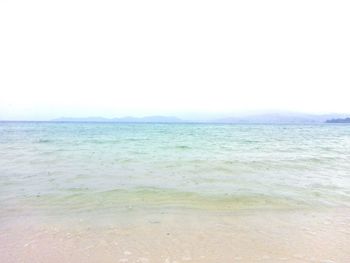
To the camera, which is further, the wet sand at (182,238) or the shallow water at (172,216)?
the shallow water at (172,216)

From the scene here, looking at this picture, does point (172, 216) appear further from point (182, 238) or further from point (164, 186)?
point (164, 186)

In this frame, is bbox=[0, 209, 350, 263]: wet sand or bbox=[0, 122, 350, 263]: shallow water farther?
bbox=[0, 122, 350, 263]: shallow water

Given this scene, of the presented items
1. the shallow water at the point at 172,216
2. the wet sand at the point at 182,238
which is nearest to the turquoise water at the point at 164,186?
the shallow water at the point at 172,216

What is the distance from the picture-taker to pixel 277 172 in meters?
11.8

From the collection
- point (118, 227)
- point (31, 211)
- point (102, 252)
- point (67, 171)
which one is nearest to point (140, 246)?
point (102, 252)

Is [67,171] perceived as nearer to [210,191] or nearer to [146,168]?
[146,168]

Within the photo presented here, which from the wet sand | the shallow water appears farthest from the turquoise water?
the wet sand

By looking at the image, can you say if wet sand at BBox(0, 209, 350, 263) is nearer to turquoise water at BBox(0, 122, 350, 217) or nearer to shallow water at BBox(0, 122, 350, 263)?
shallow water at BBox(0, 122, 350, 263)

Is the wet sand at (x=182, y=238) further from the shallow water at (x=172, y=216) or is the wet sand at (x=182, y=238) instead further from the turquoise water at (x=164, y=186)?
the turquoise water at (x=164, y=186)

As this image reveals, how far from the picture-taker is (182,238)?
4895 millimetres

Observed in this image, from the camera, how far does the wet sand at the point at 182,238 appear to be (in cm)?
425

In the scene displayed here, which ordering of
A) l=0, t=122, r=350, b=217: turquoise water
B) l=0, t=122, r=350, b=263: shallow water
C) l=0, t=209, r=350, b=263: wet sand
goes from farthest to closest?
l=0, t=122, r=350, b=217: turquoise water < l=0, t=122, r=350, b=263: shallow water < l=0, t=209, r=350, b=263: wet sand

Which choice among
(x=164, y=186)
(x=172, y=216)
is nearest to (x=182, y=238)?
(x=172, y=216)

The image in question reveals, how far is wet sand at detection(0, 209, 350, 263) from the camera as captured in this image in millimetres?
4254
